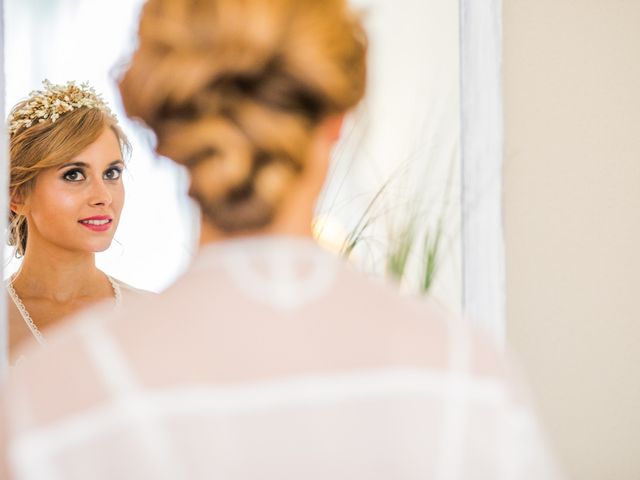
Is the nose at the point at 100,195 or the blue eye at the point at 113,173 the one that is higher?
the blue eye at the point at 113,173

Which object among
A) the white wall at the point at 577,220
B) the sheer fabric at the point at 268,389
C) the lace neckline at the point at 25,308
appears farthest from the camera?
the white wall at the point at 577,220

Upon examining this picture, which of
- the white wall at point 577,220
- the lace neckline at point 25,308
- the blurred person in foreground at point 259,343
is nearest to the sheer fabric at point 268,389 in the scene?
the blurred person in foreground at point 259,343

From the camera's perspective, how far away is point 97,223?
63.4 inches

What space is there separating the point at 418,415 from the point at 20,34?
118 cm

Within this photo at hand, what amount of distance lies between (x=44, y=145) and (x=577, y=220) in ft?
3.64

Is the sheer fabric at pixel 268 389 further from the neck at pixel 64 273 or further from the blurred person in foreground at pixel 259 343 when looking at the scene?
the neck at pixel 64 273

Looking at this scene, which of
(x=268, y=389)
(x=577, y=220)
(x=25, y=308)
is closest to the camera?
(x=268, y=389)

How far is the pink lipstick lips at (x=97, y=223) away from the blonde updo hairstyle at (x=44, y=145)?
0.35ft

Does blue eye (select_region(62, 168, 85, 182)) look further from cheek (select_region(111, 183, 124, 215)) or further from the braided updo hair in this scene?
the braided updo hair

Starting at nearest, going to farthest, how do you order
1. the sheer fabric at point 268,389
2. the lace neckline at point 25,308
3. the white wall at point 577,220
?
the sheer fabric at point 268,389 < the lace neckline at point 25,308 < the white wall at point 577,220

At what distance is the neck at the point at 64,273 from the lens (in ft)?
5.17

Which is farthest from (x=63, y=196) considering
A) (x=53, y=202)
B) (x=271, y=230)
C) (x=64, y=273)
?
(x=271, y=230)

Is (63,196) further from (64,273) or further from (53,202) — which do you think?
(64,273)

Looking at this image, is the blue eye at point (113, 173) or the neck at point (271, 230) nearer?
the neck at point (271, 230)
